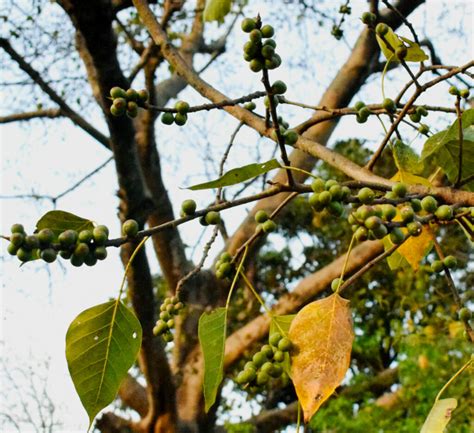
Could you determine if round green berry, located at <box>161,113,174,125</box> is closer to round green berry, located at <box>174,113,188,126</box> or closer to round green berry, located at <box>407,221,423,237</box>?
round green berry, located at <box>174,113,188,126</box>

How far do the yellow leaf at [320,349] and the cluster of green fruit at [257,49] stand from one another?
0.20 meters

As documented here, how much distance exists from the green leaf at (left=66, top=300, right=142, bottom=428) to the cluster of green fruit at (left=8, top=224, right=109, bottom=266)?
0.41ft

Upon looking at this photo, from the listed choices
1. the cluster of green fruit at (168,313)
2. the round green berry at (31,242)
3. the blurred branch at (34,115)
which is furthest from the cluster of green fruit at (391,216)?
the blurred branch at (34,115)

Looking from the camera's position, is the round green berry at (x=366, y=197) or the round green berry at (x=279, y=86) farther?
the round green berry at (x=279, y=86)

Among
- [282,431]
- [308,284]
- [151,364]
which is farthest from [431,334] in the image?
[151,364]

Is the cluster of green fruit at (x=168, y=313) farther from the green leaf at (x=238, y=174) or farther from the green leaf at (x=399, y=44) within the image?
the green leaf at (x=399, y=44)

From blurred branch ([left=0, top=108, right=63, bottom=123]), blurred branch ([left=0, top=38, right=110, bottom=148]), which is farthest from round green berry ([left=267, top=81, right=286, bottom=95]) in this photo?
blurred branch ([left=0, top=108, right=63, bottom=123])

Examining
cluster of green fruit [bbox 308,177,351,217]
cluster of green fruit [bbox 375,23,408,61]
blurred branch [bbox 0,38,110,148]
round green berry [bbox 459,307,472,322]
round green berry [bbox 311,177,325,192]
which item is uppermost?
blurred branch [bbox 0,38,110,148]

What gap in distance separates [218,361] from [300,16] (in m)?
3.76

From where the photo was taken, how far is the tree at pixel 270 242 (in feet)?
1.65

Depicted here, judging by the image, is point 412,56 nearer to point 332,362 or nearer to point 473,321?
point 473,321

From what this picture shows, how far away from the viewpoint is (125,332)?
1.85 ft

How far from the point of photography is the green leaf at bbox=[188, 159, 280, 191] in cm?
50

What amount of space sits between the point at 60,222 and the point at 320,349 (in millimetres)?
233
